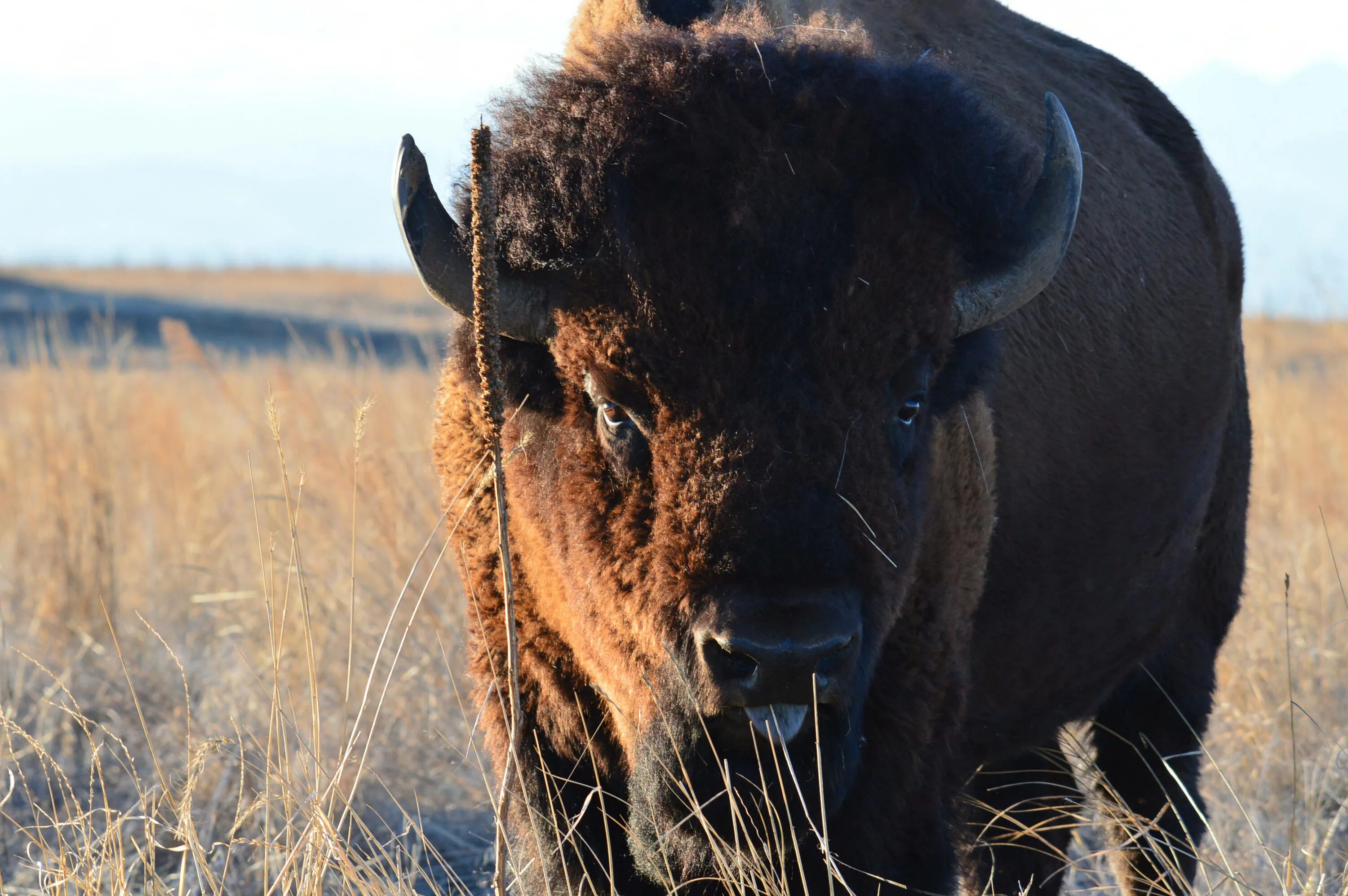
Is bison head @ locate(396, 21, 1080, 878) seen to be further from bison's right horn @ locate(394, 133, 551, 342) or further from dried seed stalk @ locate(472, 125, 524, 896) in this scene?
dried seed stalk @ locate(472, 125, 524, 896)

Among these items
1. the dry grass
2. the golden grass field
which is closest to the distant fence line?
the dry grass

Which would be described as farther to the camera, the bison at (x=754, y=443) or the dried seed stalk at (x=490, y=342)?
the bison at (x=754, y=443)

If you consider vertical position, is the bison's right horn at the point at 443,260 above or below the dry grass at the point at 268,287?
above

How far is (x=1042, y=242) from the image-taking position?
8.58 feet

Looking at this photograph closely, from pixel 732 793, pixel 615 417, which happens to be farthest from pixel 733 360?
pixel 732 793

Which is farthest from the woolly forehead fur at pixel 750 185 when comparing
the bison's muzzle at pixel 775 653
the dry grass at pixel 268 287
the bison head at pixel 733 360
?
the dry grass at pixel 268 287

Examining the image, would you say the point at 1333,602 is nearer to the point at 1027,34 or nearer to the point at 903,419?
the point at 1027,34

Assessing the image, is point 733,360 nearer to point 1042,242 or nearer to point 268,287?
point 1042,242

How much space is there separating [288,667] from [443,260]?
11.7 ft

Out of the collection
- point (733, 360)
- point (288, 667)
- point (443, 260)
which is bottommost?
point (288, 667)

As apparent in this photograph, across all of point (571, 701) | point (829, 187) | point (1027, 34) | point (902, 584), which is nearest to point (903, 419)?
point (902, 584)

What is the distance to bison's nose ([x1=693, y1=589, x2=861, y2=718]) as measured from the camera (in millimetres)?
2092

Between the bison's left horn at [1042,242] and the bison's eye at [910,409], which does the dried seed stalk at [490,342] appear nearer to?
the bison's eye at [910,409]

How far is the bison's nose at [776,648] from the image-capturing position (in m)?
2.09
